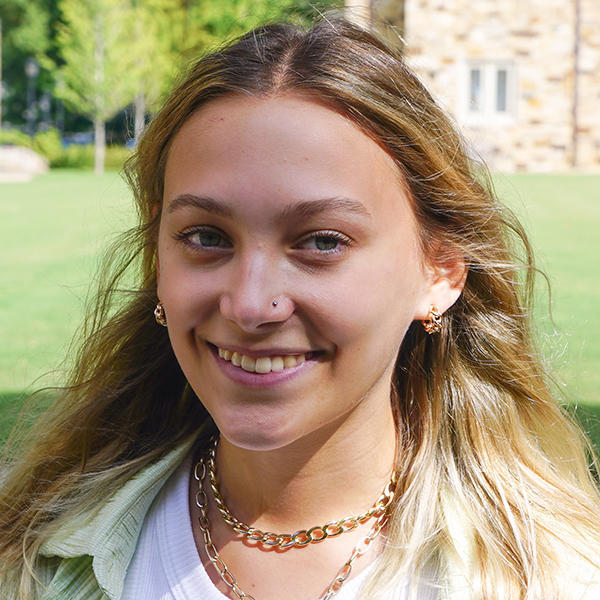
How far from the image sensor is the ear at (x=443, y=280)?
6.17 ft

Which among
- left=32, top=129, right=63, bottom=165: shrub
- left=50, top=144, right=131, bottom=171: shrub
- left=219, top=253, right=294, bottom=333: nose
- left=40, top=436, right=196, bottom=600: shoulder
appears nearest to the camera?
left=219, top=253, right=294, bottom=333: nose

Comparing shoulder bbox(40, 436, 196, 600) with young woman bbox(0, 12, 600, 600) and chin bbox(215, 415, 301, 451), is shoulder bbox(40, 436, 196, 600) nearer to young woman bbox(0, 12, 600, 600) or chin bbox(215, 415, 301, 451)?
young woman bbox(0, 12, 600, 600)

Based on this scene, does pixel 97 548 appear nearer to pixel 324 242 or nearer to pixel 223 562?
pixel 223 562

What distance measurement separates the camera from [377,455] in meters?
1.88

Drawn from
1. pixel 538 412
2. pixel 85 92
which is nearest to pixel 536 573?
pixel 538 412

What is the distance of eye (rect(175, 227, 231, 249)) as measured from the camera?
167 cm

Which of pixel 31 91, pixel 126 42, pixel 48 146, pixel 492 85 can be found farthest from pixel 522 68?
pixel 31 91

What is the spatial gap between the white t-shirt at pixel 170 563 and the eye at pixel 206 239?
0.59 m

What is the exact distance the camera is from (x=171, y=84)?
2006 mm

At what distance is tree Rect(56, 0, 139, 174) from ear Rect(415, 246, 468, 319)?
25.3 meters

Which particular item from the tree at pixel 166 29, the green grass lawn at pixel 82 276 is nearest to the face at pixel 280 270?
the green grass lawn at pixel 82 276

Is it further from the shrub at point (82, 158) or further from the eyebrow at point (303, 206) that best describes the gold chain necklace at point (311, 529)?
the shrub at point (82, 158)

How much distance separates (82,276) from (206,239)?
502cm

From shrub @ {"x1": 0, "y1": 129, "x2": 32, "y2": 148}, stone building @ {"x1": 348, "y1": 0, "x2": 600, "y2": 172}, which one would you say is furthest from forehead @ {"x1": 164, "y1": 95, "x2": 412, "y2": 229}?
shrub @ {"x1": 0, "y1": 129, "x2": 32, "y2": 148}
